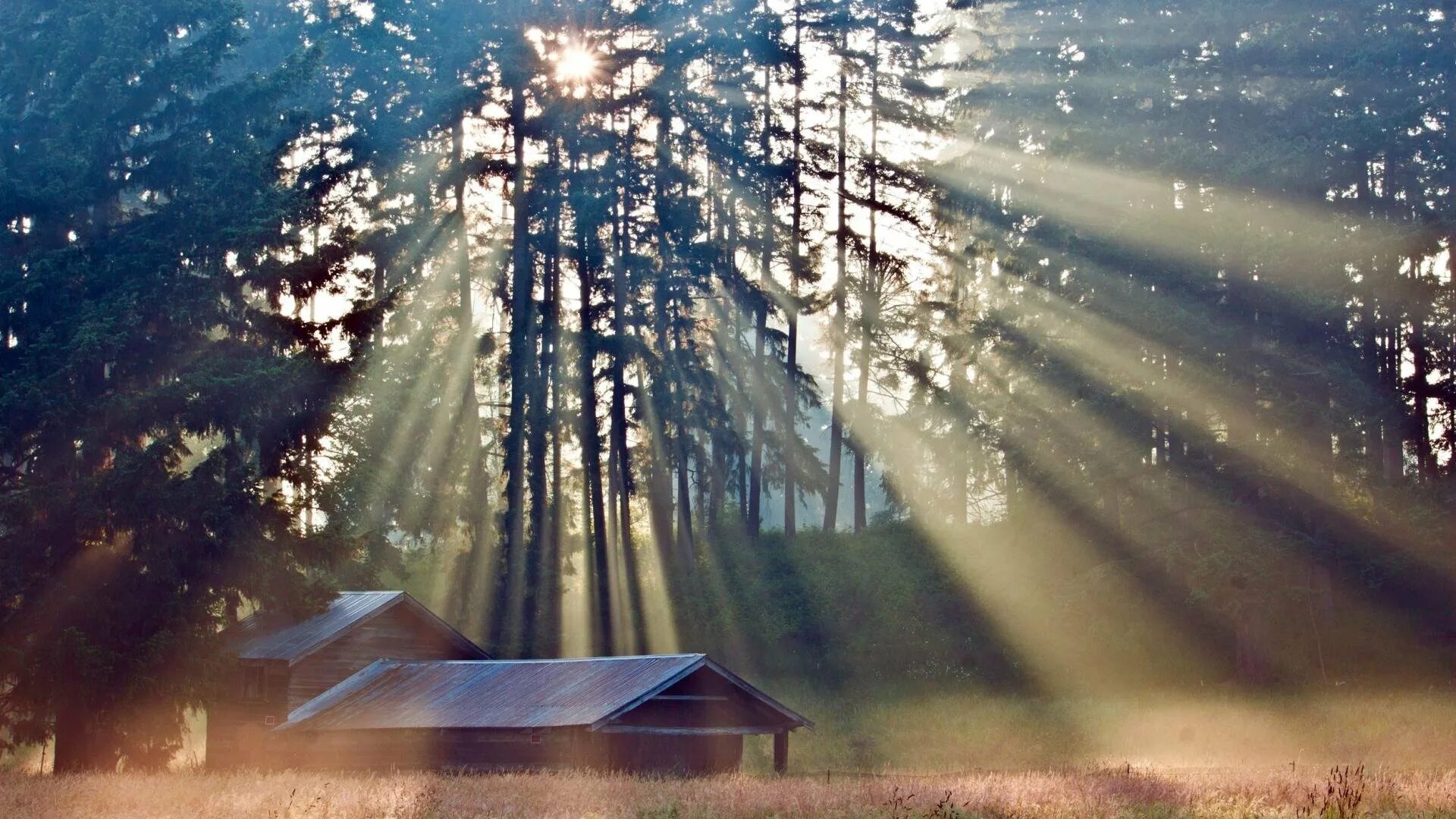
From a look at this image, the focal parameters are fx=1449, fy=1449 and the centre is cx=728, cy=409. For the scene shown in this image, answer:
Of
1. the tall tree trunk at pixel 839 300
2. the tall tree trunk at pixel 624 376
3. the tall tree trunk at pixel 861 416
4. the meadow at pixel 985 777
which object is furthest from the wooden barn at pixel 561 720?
the tall tree trunk at pixel 861 416

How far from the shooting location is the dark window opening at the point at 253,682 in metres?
39.0

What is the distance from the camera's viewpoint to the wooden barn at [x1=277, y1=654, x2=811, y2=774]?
99.2 ft

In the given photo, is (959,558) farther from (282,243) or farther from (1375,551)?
(282,243)

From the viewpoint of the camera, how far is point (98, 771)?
2672 centimetres

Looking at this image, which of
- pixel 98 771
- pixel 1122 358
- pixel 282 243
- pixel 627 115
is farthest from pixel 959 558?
pixel 98 771

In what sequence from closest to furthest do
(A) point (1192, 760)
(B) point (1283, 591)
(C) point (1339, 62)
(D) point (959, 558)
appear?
(A) point (1192, 760) → (B) point (1283, 591) → (C) point (1339, 62) → (D) point (959, 558)

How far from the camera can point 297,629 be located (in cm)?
4031

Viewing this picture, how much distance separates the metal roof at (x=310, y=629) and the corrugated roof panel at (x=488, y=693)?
4.62 feet

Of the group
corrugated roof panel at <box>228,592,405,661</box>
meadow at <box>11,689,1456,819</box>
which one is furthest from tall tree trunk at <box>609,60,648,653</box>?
corrugated roof panel at <box>228,592,405,661</box>

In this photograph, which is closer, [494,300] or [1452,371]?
[1452,371]

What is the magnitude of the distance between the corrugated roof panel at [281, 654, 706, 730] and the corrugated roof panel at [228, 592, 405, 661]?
55.7 inches

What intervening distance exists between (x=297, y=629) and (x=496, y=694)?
9.86 m

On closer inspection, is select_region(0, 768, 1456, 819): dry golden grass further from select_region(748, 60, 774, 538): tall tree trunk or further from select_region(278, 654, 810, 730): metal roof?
select_region(748, 60, 774, 538): tall tree trunk

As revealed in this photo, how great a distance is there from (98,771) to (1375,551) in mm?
27504
